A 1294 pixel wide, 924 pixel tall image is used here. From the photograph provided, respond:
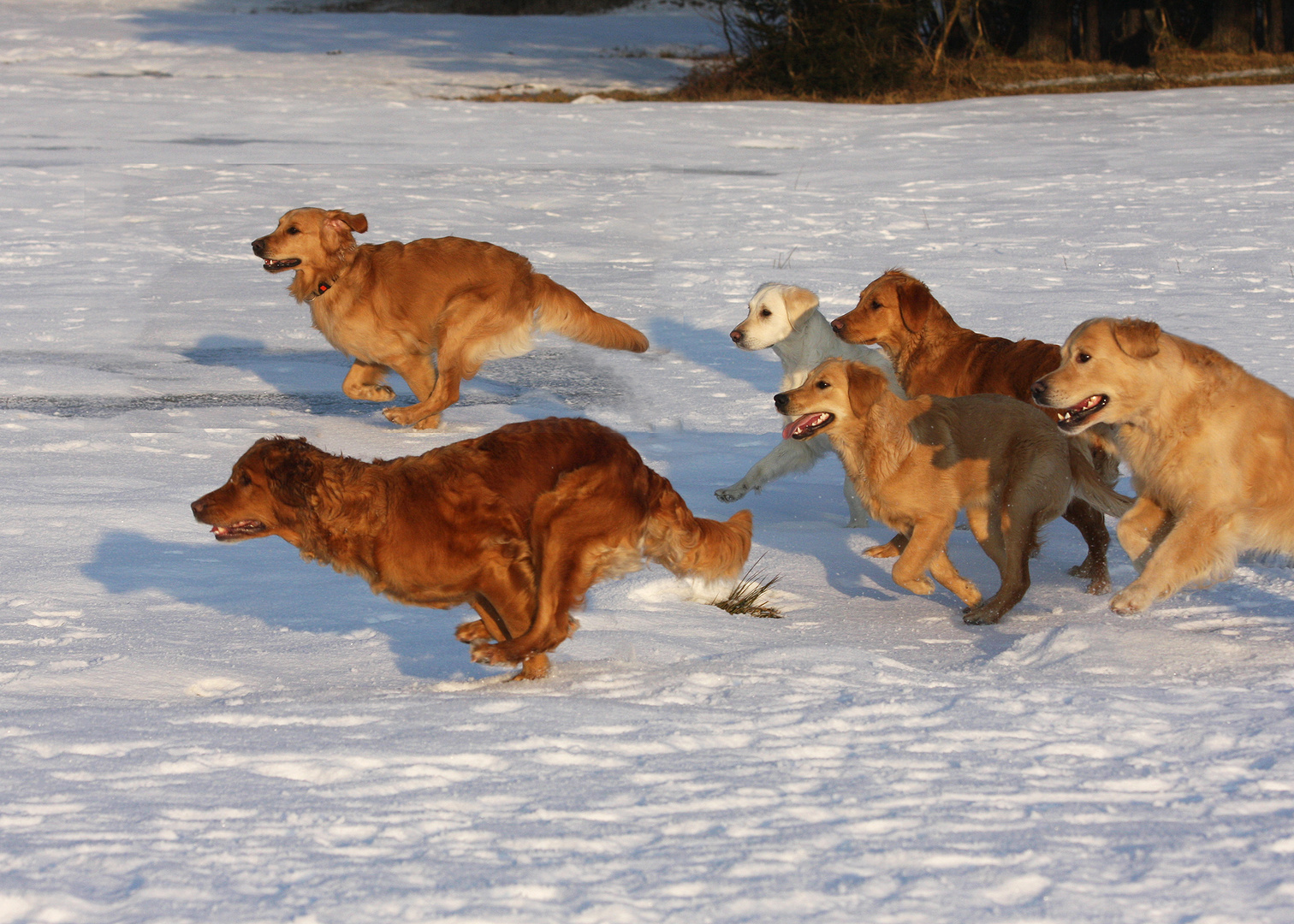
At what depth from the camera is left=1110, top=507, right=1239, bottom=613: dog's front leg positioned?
5.20 meters

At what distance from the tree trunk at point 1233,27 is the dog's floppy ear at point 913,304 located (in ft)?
84.0

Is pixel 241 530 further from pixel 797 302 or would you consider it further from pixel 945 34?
pixel 945 34

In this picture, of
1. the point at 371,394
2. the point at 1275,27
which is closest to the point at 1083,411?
the point at 371,394

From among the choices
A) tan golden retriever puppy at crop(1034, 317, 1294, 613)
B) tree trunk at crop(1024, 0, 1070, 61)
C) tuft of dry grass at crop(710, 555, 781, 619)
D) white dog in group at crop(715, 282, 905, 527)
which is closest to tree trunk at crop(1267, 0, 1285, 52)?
tree trunk at crop(1024, 0, 1070, 61)

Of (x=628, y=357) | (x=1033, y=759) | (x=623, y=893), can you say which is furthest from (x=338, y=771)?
(x=628, y=357)

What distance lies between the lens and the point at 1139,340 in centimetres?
523

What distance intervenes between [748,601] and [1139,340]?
1.97 metres

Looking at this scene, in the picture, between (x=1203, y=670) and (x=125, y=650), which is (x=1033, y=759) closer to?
(x=1203, y=670)

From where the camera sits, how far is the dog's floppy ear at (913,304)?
721 cm

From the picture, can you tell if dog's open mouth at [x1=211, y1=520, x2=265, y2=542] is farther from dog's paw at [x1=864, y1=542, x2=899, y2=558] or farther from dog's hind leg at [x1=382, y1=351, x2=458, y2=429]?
dog's hind leg at [x1=382, y1=351, x2=458, y2=429]

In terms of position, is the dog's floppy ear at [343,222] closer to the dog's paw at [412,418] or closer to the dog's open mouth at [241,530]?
the dog's paw at [412,418]

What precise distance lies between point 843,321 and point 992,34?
87.0ft

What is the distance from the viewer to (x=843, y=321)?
7453 mm

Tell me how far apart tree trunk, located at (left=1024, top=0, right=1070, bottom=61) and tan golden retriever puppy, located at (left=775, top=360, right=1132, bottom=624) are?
2612 cm
